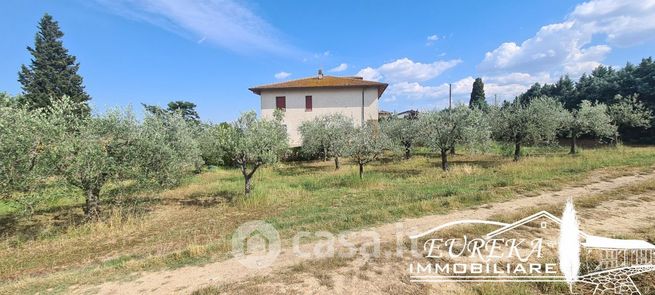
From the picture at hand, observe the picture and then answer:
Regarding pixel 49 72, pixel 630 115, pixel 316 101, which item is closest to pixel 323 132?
pixel 316 101

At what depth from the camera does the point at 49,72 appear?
1420 inches

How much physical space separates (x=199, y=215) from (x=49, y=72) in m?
41.1

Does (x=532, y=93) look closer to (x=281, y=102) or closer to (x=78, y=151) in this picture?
(x=281, y=102)

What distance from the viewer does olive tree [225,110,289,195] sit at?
37.8 feet

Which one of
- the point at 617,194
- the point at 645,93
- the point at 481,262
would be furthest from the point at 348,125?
the point at 645,93

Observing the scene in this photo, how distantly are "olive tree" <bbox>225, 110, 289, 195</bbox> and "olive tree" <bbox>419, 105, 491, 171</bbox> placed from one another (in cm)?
897

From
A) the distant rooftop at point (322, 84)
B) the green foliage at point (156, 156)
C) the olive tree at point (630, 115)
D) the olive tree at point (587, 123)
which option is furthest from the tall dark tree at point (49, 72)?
the olive tree at point (630, 115)

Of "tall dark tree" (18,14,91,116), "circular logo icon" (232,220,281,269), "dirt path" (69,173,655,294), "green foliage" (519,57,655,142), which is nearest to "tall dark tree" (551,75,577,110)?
"green foliage" (519,57,655,142)

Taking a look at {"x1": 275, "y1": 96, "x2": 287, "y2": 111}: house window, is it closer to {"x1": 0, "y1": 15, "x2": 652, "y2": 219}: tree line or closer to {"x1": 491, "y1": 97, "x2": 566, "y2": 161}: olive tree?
{"x1": 0, "y1": 15, "x2": 652, "y2": 219}: tree line

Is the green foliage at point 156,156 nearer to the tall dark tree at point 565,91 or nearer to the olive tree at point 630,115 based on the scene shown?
the olive tree at point 630,115

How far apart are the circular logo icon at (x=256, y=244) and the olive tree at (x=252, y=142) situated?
3.84 metres

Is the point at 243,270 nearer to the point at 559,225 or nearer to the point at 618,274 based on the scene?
the point at 618,274

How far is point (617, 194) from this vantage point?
8.26 m

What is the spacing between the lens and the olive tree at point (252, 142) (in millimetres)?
11516
